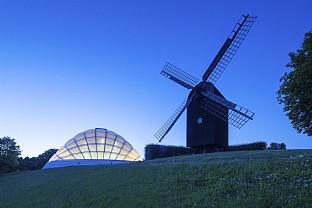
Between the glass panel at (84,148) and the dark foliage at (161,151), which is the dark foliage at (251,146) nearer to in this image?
the dark foliage at (161,151)

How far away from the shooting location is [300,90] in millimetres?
15758

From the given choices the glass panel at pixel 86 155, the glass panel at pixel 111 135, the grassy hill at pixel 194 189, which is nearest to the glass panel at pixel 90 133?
the glass panel at pixel 111 135

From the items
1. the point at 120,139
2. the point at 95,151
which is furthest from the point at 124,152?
the point at 95,151

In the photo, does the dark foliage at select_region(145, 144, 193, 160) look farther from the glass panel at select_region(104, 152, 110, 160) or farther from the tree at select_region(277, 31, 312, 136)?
the tree at select_region(277, 31, 312, 136)

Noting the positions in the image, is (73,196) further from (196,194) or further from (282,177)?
(282,177)

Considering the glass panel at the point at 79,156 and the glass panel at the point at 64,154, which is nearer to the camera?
the glass panel at the point at 79,156

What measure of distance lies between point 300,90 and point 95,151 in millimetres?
27751

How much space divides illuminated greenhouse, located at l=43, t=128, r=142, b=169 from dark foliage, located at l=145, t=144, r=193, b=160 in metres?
4.82

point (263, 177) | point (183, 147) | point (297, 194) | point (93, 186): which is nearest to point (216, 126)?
point (183, 147)

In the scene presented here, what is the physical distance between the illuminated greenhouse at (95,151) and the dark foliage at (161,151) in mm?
4819

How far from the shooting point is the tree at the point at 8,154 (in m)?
42.2

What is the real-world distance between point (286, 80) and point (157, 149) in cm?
1996

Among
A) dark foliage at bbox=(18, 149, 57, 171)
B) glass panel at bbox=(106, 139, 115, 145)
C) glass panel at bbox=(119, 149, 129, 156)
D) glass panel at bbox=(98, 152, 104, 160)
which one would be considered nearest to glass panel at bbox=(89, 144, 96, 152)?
glass panel at bbox=(98, 152, 104, 160)

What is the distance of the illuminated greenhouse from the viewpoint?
3778cm
